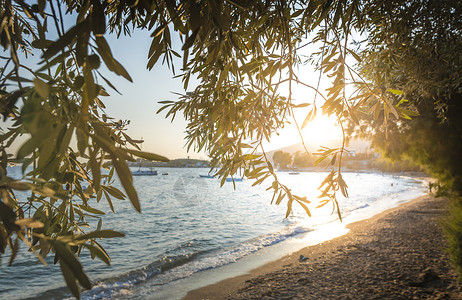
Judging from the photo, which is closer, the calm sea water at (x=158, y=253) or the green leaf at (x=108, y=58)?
the green leaf at (x=108, y=58)

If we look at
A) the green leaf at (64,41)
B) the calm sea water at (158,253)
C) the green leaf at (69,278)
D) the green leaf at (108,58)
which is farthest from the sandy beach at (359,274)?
the green leaf at (64,41)

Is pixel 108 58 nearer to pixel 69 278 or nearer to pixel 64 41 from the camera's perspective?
pixel 64 41

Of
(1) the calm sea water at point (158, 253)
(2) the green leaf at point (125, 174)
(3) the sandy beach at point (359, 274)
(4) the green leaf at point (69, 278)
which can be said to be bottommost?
(1) the calm sea water at point (158, 253)

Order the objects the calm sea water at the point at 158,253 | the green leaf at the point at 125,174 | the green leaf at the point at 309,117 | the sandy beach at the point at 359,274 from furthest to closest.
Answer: the calm sea water at the point at 158,253, the sandy beach at the point at 359,274, the green leaf at the point at 309,117, the green leaf at the point at 125,174

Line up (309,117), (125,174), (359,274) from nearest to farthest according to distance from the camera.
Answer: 1. (125,174)
2. (309,117)
3. (359,274)

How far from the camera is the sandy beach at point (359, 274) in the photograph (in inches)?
190

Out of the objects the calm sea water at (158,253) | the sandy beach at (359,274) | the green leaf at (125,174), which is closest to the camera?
the green leaf at (125,174)

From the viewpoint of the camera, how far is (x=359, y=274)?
228 inches

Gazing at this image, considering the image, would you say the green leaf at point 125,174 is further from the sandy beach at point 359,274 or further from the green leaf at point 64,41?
the sandy beach at point 359,274

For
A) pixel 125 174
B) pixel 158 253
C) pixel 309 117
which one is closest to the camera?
pixel 125 174

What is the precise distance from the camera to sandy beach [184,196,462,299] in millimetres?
4828

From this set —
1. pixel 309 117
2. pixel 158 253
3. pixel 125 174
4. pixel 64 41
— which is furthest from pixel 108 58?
pixel 158 253

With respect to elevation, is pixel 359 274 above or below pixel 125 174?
below

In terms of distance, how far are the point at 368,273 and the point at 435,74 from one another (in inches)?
178
